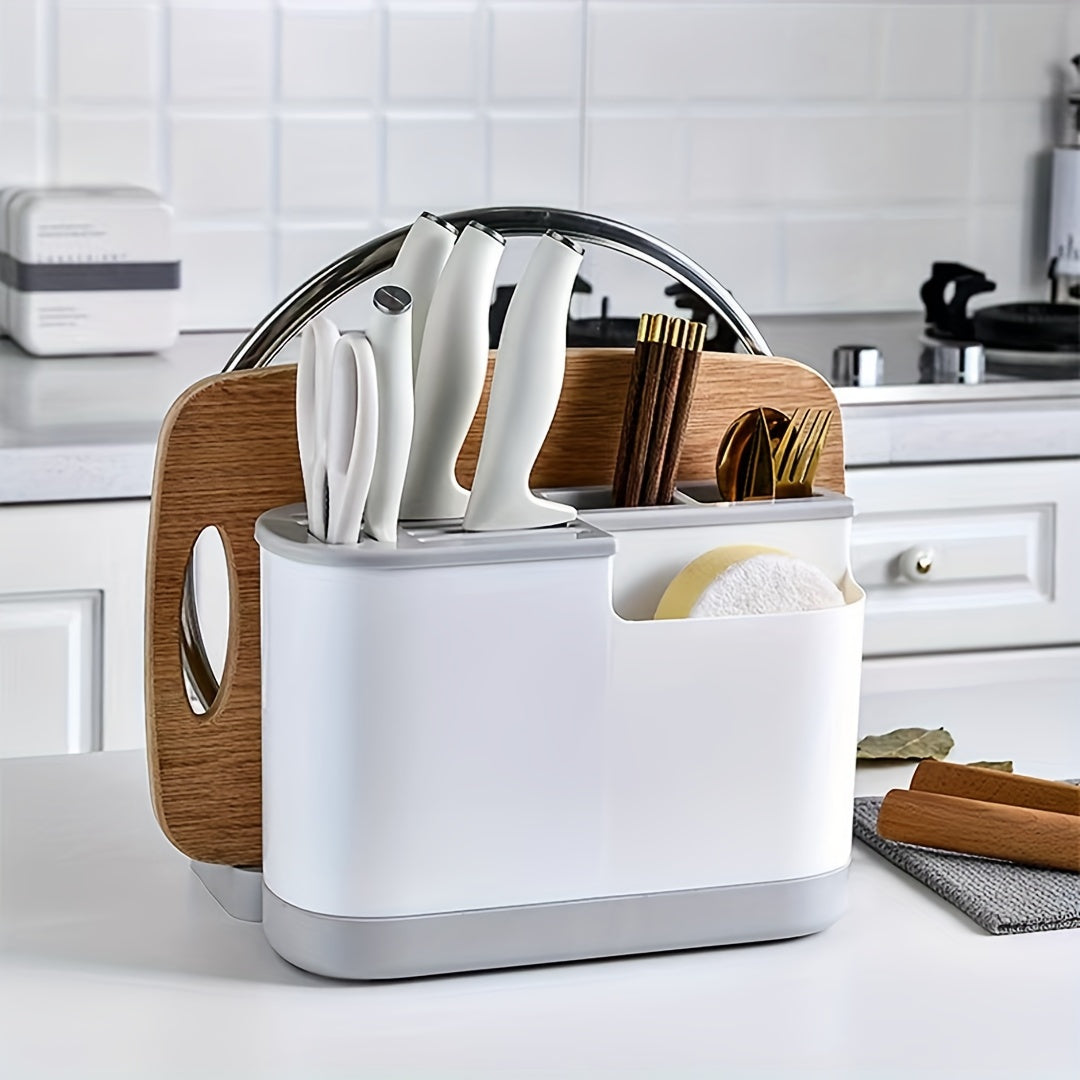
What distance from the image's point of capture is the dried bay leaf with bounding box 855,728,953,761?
1.03m

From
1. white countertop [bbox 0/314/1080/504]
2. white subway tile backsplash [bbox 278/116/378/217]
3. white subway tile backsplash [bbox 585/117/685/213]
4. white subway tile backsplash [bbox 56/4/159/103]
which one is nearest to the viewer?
white countertop [bbox 0/314/1080/504]

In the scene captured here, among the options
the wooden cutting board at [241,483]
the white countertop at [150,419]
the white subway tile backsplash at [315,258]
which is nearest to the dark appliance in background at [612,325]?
the white countertop at [150,419]

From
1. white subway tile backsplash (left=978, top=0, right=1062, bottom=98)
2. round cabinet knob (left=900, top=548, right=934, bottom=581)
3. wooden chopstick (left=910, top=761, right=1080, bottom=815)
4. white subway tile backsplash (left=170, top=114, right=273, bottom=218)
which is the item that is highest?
white subway tile backsplash (left=978, top=0, right=1062, bottom=98)

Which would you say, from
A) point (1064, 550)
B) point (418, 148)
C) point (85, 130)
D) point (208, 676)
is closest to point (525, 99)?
point (418, 148)

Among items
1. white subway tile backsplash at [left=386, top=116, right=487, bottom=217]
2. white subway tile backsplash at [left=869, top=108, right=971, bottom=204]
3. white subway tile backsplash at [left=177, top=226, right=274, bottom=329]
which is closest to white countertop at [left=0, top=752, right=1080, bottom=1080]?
white subway tile backsplash at [left=177, top=226, right=274, bottom=329]

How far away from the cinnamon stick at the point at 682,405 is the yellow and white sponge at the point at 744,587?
0.18 ft

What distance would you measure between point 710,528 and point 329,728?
0.19 meters

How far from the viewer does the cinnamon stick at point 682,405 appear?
795mm

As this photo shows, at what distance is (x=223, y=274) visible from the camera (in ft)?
7.86

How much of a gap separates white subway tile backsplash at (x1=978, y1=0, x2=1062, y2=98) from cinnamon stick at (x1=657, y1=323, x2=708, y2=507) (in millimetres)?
2065

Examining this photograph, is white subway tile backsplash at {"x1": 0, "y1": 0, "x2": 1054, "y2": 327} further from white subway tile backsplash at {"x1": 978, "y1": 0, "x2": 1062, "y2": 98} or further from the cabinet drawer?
the cabinet drawer

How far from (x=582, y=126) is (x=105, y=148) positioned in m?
0.66

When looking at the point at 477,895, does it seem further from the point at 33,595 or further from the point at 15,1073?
the point at 33,595

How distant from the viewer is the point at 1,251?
88.9 inches
